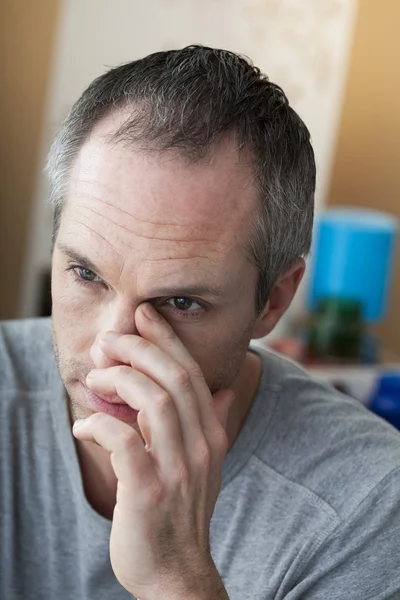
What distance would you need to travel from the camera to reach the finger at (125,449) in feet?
3.52

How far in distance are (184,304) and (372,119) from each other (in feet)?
8.93

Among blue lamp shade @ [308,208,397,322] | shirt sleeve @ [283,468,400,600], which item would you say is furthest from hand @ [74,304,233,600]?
blue lamp shade @ [308,208,397,322]

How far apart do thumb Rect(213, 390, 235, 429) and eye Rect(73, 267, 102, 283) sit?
23 centimetres

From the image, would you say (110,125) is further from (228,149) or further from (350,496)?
(350,496)

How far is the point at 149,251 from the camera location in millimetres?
1158

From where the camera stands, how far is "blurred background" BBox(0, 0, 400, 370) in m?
3.14

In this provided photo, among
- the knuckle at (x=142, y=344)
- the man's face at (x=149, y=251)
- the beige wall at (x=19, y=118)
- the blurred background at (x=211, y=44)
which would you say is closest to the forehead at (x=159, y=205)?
the man's face at (x=149, y=251)

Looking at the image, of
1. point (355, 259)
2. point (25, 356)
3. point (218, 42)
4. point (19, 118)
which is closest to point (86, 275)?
point (25, 356)

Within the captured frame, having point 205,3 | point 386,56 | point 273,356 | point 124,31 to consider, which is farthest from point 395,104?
point 273,356

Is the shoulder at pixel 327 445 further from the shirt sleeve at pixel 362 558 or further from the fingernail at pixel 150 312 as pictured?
the fingernail at pixel 150 312

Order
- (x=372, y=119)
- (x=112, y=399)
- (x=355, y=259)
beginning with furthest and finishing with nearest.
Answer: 1. (x=372, y=119)
2. (x=355, y=259)
3. (x=112, y=399)

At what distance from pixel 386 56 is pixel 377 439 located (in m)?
2.61

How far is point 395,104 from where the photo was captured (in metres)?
3.70

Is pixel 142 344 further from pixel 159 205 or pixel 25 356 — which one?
pixel 25 356
